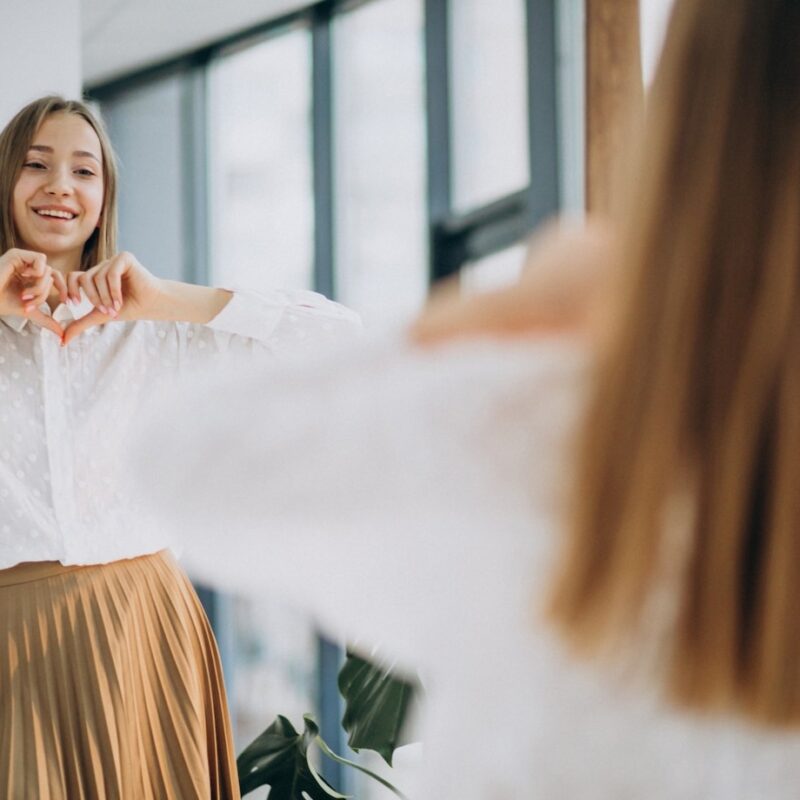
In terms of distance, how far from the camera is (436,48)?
2848mm

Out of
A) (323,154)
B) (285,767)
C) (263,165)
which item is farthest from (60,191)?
(263,165)

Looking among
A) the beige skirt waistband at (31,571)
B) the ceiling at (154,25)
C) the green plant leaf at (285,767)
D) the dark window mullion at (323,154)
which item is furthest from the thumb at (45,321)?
the ceiling at (154,25)

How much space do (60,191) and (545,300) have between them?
1410 mm

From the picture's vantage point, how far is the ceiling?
11.2ft

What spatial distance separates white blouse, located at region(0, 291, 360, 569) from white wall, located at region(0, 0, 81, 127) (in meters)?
1.20

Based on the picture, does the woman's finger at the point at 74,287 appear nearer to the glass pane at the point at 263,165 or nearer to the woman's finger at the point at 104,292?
the woman's finger at the point at 104,292

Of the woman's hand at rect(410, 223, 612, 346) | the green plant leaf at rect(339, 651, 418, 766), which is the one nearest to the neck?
the green plant leaf at rect(339, 651, 418, 766)

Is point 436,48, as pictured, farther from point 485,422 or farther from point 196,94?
point 485,422

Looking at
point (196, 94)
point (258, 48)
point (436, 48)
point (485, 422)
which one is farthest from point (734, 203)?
point (196, 94)

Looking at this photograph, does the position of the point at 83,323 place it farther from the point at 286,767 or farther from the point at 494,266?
the point at 494,266

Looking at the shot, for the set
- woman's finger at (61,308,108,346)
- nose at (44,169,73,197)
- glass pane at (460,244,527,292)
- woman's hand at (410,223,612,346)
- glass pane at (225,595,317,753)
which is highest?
nose at (44,169,73,197)

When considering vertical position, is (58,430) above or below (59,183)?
below

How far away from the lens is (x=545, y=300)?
0.56 metres

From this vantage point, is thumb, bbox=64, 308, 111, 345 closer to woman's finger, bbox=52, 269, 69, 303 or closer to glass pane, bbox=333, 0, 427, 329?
woman's finger, bbox=52, 269, 69, 303
